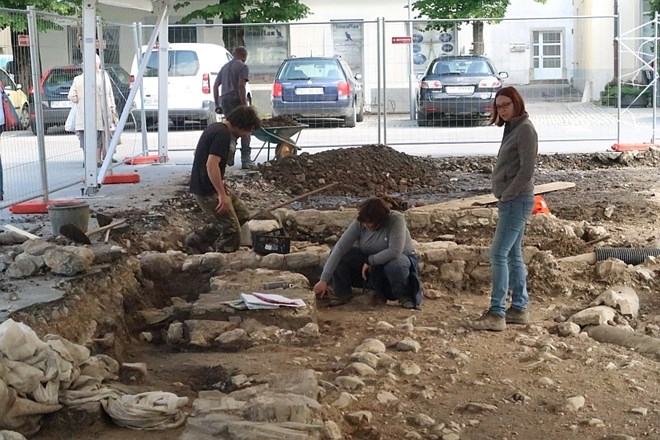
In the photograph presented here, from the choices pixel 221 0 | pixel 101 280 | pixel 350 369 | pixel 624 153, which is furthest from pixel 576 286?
pixel 221 0

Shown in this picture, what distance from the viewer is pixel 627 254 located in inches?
369

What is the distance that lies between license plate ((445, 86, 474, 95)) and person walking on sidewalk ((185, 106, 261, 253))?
37.4 ft

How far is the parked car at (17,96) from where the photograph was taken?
11.1 metres

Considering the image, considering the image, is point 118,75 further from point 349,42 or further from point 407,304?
point 407,304

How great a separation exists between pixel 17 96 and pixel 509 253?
6343 mm

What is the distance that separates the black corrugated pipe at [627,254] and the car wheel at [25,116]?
257 inches

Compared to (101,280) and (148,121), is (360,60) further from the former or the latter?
(101,280)

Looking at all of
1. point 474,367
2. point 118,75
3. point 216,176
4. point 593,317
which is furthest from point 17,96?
point 593,317

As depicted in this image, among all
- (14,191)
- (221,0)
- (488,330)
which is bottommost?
(488,330)

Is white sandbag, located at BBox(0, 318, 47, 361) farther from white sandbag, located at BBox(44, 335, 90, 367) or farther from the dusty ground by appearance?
the dusty ground

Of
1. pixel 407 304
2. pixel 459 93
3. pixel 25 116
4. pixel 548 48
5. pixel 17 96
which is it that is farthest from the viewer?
pixel 548 48

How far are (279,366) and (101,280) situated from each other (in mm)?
1982

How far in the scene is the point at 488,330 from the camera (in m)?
7.41

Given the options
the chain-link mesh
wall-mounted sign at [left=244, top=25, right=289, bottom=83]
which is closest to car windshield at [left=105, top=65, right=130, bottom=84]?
the chain-link mesh
